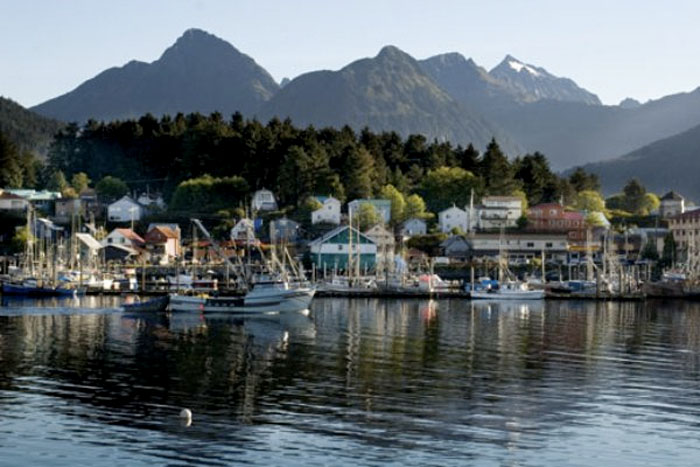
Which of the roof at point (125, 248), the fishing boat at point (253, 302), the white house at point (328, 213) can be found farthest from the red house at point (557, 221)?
the fishing boat at point (253, 302)

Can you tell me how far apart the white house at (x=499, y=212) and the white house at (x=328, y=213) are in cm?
1661

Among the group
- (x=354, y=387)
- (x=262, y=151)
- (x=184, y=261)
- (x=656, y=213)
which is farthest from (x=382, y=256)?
(x=354, y=387)

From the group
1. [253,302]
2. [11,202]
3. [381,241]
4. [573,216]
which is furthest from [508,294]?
[11,202]

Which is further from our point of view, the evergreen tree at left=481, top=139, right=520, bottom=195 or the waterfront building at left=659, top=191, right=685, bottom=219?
the waterfront building at left=659, top=191, right=685, bottom=219

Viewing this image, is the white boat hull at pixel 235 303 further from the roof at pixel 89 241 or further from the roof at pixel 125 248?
the roof at pixel 125 248

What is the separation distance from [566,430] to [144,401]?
14378mm

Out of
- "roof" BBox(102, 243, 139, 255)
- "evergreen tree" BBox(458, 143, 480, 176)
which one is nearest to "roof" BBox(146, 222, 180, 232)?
"roof" BBox(102, 243, 139, 255)

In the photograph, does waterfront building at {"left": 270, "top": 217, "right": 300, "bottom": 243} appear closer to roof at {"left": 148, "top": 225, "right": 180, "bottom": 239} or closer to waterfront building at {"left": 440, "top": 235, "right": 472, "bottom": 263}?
roof at {"left": 148, "top": 225, "right": 180, "bottom": 239}

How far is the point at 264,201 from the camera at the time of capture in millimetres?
130875

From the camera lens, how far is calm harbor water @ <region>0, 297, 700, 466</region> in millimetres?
31703

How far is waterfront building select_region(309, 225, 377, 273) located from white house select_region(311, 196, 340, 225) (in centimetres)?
1240

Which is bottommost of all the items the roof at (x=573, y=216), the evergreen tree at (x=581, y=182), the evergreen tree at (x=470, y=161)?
the roof at (x=573, y=216)

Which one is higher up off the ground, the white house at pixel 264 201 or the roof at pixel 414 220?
the white house at pixel 264 201

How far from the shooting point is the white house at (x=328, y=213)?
126000mm
